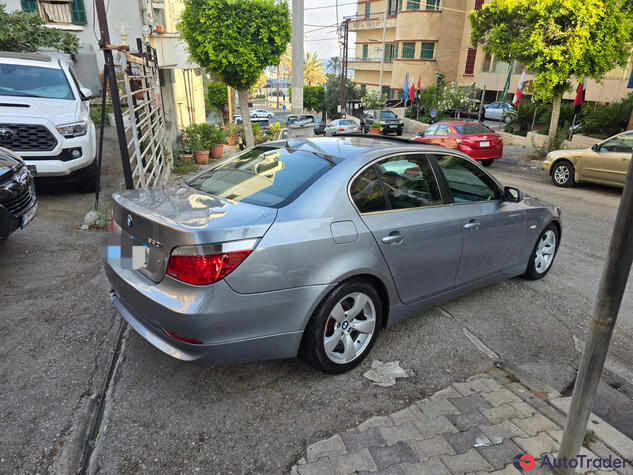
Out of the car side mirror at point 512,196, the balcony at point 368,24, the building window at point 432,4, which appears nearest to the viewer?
the car side mirror at point 512,196

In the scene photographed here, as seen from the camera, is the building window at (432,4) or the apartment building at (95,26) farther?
the building window at (432,4)

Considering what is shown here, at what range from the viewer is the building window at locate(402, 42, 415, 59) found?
42594mm

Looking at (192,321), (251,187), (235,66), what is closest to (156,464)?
(192,321)

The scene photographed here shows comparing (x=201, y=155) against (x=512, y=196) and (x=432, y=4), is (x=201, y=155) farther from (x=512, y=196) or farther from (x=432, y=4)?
(x=432, y=4)

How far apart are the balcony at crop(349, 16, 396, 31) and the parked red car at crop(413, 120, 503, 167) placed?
42080 millimetres

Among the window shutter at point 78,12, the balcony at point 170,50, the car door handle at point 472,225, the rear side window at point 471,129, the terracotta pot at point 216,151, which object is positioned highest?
the window shutter at point 78,12

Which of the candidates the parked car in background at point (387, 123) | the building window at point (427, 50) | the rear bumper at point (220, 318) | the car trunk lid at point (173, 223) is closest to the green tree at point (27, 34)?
the car trunk lid at point (173, 223)

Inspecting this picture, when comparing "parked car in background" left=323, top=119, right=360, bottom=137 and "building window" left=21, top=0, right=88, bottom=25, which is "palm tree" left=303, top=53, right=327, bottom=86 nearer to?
"parked car in background" left=323, top=119, right=360, bottom=137

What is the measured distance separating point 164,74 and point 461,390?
16.1 m

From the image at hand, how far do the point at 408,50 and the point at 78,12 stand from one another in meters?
35.6

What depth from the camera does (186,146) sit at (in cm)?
1460

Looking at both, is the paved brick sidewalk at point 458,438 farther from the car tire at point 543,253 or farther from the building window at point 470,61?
the building window at point 470,61

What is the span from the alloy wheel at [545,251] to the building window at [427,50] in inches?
1625

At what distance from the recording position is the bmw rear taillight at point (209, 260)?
2.48 meters
